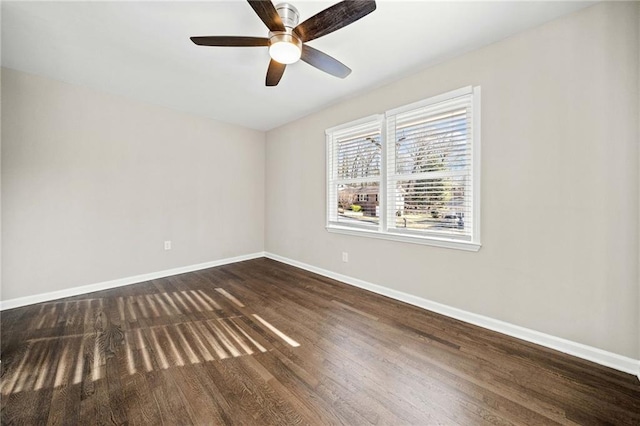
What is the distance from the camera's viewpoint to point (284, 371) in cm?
160

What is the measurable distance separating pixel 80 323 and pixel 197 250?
5.73ft

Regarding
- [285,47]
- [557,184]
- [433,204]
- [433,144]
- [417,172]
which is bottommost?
[433,204]

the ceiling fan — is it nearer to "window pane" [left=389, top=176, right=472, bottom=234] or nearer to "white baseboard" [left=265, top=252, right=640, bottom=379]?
"window pane" [left=389, top=176, right=472, bottom=234]

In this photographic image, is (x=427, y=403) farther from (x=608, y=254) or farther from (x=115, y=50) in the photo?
(x=115, y=50)

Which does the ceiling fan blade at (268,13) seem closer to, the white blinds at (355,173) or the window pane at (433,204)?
the white blinds at (355,173)

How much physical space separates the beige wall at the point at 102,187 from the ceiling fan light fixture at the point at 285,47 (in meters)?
2.57

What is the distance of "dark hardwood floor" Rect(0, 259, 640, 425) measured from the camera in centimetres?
129

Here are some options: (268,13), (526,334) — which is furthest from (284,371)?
(268,13)

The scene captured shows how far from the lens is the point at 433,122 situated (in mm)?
2473

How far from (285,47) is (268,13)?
0.27 m

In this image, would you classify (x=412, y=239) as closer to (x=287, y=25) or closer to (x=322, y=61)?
(x=322, y=61)

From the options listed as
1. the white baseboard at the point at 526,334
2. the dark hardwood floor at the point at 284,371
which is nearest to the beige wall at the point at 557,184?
the white baseboard at the point at 526,334

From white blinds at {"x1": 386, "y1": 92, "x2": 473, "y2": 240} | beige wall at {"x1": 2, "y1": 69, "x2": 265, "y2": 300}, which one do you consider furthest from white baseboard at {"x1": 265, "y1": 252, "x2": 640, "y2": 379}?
beige wall at {"x1": 2, "y1": 69, "x2": 265, "y2": 300}

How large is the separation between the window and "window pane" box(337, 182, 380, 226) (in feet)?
0.04
